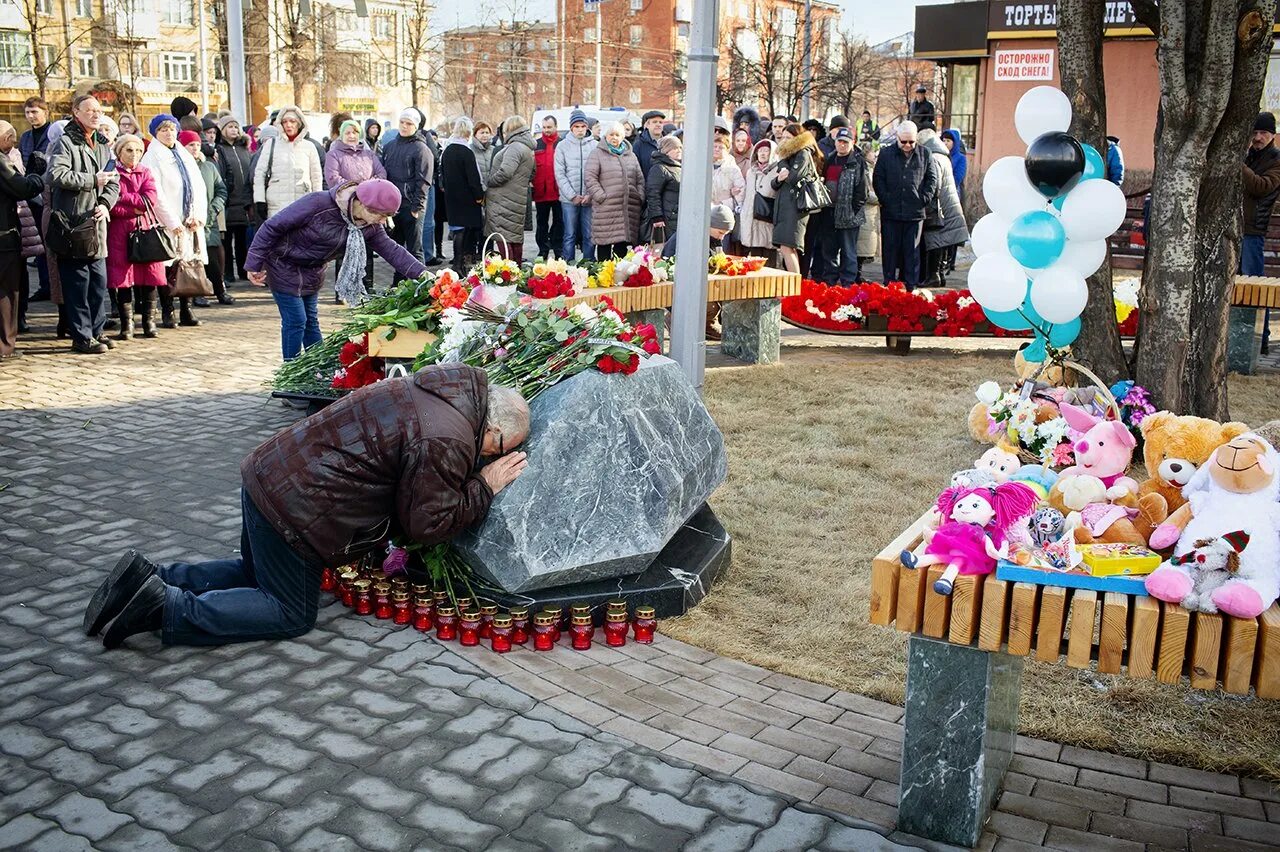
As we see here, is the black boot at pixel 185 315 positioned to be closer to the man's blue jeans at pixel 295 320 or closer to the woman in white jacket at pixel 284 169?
the woman in white jacket at pixel 284 169

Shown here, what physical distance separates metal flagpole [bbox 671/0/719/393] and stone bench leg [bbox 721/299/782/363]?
328 cm

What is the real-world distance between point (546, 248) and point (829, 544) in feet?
36.4

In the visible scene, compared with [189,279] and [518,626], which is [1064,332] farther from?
[189,279]

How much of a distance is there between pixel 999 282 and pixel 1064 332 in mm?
841

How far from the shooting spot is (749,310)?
1128cm

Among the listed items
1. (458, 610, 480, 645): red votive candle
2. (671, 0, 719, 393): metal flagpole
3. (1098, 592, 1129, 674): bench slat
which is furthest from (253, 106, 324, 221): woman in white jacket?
(1098, 592, 1129, 674): bench slat

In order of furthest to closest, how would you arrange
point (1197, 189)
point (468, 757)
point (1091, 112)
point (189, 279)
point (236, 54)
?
point (236, 54), point (189, 279), point (1091, 112), point (1197, 189), point (468, 757)

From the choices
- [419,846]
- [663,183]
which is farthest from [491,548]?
[663,183]

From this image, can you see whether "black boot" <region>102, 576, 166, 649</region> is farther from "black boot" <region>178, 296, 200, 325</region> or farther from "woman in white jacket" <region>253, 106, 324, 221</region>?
"woman in white jacket" <region>253, 106, 324, 221</region>

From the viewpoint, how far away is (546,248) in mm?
16750

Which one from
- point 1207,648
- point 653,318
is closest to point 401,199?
point 653,318

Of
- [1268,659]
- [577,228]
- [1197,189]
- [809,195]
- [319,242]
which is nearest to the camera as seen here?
[1268,659]

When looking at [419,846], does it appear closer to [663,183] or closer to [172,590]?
[172,590]

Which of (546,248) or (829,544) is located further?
(546,248)
